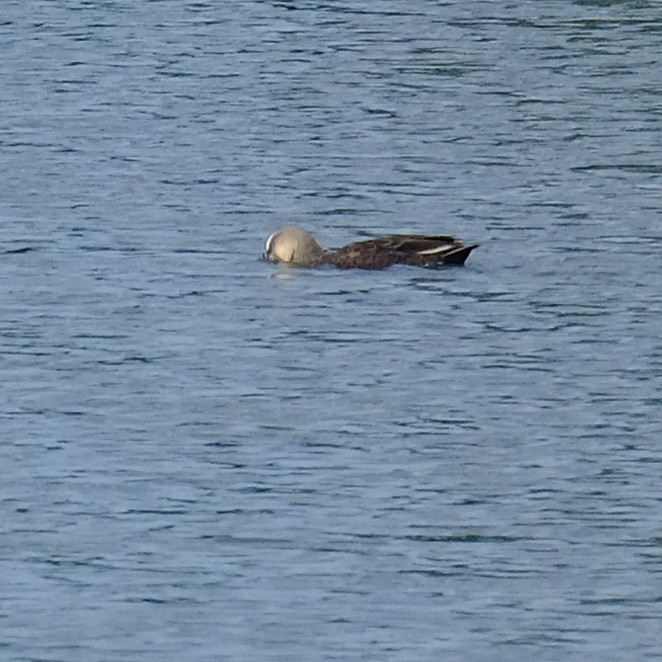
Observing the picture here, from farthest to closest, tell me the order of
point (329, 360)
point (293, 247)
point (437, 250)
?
point (293, 247)
point (437, 250)
point (329, 360)

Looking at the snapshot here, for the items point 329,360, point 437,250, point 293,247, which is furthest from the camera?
point 293,247

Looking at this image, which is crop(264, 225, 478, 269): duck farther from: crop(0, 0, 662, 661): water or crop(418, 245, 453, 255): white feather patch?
crop(0, 0, 662, 661): water

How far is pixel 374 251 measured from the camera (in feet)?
70.1

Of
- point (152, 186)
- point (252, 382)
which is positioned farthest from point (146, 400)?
point (152, 186)

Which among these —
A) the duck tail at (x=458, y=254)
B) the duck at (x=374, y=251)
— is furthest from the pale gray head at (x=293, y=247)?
the duck tail at (x=458, y=254)

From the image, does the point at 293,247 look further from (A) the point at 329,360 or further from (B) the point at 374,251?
(A) the point at 329,360

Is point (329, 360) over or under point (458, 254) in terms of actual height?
over

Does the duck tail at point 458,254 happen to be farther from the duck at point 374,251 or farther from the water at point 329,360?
the water at point 329,360

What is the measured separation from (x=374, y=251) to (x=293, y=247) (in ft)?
1.96

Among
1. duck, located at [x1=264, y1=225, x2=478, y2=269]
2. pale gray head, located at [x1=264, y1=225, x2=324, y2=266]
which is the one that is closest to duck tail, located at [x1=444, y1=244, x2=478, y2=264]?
duck, located at [x1=264, y1=225, x2=478, y2=269]

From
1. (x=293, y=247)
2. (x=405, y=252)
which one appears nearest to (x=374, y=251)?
(x=405, y=252)

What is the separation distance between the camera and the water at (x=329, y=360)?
1341 cm

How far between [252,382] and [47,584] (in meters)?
4.21

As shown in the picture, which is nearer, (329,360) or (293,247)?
(329,360)
